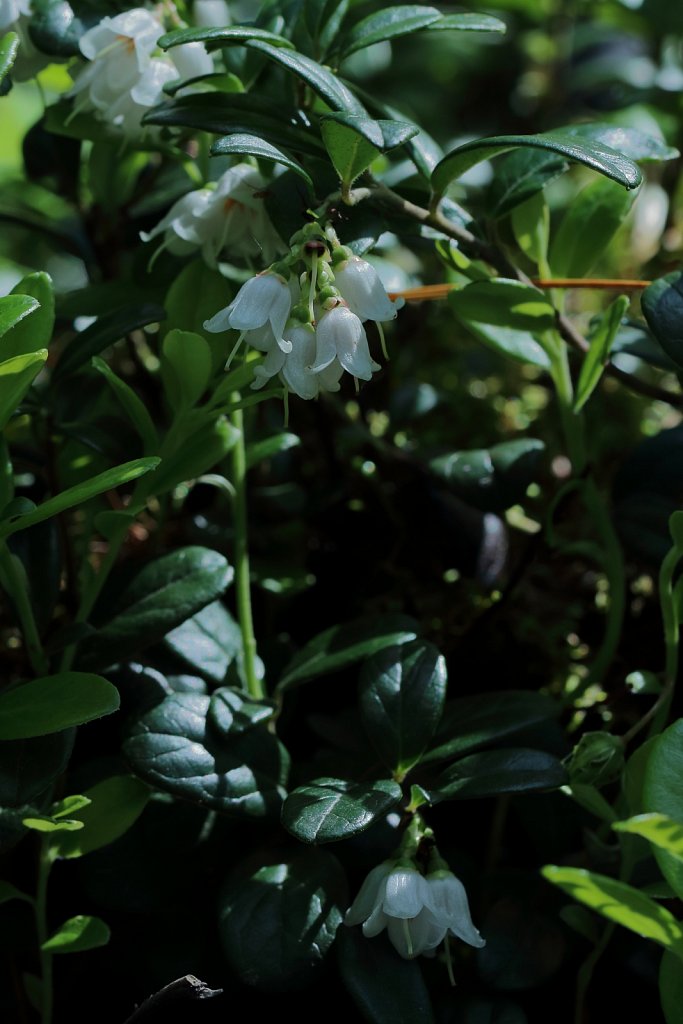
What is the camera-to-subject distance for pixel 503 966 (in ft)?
2.38

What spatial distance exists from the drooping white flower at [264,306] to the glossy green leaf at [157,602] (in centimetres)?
20

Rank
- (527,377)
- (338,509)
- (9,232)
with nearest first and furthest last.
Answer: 1. (338,509)
2. (527,377)
3. (9,232)

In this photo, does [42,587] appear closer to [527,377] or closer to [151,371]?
[151,371]

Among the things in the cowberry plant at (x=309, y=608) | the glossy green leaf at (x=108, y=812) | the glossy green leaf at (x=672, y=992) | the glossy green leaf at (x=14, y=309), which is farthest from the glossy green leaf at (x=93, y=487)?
the glossy green leaf at (x=672, y=992)

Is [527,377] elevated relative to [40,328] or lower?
lower

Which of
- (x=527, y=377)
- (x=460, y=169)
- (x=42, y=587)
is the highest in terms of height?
(x=460, y=169)

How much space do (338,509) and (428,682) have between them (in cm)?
33

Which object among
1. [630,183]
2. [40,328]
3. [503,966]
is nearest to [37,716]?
[40,328]

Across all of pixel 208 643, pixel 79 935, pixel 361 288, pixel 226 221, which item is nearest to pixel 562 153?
pixel 361 288

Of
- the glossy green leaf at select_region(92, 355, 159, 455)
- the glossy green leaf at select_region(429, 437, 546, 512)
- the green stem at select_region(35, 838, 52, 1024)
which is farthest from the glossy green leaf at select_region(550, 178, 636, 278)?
the green stem at select_region(35, 838, 52, 1024)

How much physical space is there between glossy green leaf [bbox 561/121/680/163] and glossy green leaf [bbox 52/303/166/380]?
1.15 feet

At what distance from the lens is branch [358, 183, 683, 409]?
730 millimetres

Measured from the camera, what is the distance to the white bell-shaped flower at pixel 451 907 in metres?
0.65

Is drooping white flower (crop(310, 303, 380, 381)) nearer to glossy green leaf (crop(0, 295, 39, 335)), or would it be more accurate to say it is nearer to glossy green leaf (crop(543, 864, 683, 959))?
glossy green leaf (crop(0, 295, 39, 335))
